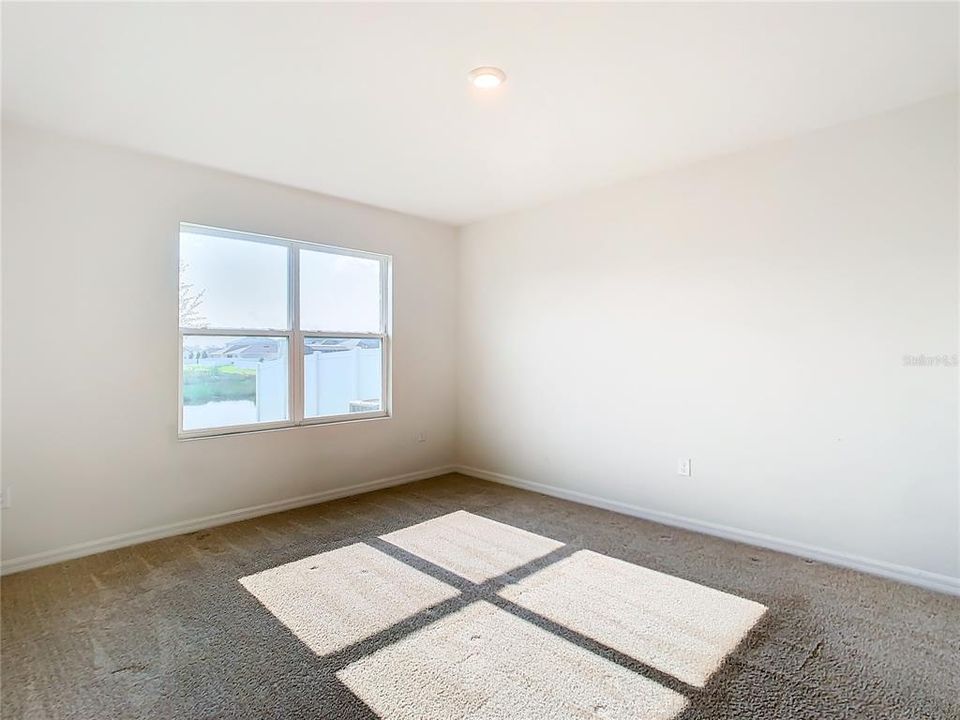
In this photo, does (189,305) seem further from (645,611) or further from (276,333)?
(645,611)

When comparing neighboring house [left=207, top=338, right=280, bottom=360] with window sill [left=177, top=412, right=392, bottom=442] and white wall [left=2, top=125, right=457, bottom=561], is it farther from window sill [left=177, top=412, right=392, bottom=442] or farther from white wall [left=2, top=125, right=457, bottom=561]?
window sill [left=177, top=412, right=392, bottom=442]

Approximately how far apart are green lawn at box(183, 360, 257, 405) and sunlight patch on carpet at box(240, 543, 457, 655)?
4.50 ft

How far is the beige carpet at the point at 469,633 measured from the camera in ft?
5.82

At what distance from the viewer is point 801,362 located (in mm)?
3020

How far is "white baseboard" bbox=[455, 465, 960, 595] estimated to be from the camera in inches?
103

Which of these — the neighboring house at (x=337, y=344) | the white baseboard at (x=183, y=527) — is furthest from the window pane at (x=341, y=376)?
the white baseboard at (x=183, y=527)

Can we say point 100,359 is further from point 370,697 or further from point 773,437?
point 773,437

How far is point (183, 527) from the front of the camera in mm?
3396

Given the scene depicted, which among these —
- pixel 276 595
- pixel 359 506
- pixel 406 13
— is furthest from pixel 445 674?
pixel 406 13

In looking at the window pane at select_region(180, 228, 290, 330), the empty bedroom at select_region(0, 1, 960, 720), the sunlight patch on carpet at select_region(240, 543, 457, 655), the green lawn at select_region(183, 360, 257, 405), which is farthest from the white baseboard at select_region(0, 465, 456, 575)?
the window pane at select_region(180, 228, 290, 330)

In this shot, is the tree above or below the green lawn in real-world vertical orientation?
above

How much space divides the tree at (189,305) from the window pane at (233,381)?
97 mm

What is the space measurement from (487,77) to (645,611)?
2582 millimetres

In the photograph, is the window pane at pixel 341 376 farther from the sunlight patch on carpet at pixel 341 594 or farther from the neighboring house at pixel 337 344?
the sunlight patch on carpet at pixel 341 594
